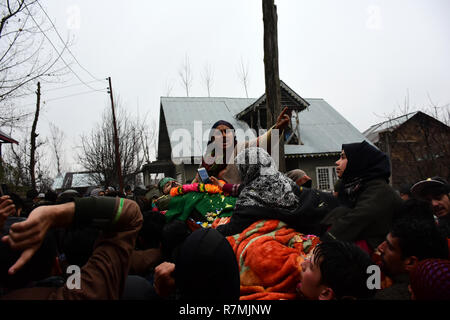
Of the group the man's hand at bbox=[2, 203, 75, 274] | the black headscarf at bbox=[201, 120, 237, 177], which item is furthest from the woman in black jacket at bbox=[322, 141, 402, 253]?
the man's hand at bbox=[2, 203, 75, 274]

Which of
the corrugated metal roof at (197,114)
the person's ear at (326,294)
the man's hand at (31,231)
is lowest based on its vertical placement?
the person's ear at (326,294)

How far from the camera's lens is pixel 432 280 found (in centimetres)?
136

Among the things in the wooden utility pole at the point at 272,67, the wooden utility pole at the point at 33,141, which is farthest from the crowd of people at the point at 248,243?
the wooden utility pole at the point at 33,141

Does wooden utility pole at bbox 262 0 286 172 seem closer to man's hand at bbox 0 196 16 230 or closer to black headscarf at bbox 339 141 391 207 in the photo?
black headscarf at bbox 339 141 391 207

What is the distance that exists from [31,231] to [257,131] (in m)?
15.6

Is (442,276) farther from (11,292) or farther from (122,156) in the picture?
(122,156)

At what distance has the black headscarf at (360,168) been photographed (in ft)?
7.54

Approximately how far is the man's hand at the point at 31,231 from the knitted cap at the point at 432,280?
1.63m

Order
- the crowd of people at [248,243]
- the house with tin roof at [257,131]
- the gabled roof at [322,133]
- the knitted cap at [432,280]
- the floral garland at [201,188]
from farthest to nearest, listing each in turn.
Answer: the gabled roof at [322,133] → the house with tin roof at [257,131] → the floral garland at [201,188] → the knitted cap at [432,280] → the crowd of people at [248,243]

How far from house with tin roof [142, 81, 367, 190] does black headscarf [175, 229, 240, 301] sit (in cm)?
1284

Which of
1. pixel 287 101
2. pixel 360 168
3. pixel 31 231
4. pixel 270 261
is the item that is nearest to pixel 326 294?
pixel 270 261

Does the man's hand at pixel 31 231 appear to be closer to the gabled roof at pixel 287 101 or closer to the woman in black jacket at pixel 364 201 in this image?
the woman in black jacket at pixel 364 201

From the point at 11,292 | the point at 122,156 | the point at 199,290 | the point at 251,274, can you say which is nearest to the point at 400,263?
the point at 251,274

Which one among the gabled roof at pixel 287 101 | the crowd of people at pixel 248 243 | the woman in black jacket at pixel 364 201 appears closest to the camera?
the crowd of people at pixel 248 243
